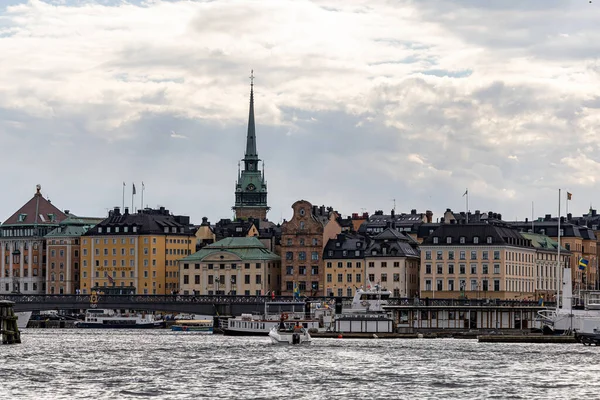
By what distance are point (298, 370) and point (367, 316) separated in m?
66.3

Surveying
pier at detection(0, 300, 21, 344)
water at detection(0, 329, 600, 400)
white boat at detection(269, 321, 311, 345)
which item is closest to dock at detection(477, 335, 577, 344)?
water at detection(0, 329, 600, 400)

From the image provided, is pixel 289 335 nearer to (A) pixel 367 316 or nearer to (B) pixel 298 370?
(A) pixel 367 316

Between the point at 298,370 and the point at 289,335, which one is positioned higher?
the point at 289,335

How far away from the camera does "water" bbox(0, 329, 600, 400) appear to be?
335 feet

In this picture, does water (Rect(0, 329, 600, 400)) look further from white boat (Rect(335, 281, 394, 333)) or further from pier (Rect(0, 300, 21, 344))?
white boat (Rect(335, 281, 394, 333))

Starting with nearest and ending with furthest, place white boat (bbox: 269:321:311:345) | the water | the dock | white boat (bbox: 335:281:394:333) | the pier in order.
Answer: the water
the pier
white boat (bbox: 269:321:311:345)
the dock
white boat (bbox: 335:281:394:333)

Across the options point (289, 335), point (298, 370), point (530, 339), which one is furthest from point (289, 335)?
point (298, 370)

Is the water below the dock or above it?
below

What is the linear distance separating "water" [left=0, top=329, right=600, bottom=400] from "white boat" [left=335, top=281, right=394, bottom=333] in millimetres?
19172

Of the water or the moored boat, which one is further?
the moored boat

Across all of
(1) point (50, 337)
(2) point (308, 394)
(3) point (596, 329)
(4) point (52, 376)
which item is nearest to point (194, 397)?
(2) point (308, 394)

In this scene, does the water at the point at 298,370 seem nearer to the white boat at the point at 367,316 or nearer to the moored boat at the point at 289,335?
the moored boat at the point at 289,335

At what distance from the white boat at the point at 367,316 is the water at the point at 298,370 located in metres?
19.2

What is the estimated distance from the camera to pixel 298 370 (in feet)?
396
